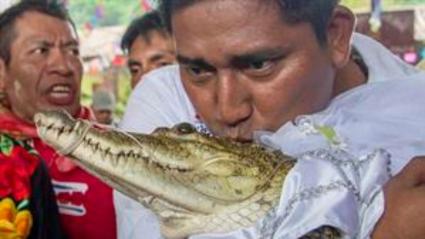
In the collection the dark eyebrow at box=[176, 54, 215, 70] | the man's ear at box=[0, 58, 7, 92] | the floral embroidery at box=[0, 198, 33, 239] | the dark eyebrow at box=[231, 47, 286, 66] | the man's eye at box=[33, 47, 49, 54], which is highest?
the dark eyebrow at box=[231, 47, 286, 66]

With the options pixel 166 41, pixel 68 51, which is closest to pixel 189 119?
pixel 68 51

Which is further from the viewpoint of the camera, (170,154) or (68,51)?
(68,51)

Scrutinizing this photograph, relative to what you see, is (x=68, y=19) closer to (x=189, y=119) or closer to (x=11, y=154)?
(x=11, y=154)

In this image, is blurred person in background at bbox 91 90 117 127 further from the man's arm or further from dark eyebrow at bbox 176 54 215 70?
the man's arm

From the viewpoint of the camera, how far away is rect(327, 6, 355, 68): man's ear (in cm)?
156

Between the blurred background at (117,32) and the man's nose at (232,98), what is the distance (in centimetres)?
478

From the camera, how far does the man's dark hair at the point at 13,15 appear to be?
144 inches

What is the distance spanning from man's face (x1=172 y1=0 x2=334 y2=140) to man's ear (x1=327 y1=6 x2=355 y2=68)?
6 cm

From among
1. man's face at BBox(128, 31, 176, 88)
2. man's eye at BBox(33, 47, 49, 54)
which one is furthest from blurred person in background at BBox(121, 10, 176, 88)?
man's eye at BBox(33, 47, 49, 54)

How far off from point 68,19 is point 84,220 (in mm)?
1063

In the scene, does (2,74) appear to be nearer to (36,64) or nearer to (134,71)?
(36,64)

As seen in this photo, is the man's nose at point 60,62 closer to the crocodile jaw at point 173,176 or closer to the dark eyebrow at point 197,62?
the dark eyebrow at point 197,62

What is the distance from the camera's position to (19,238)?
2480 millimetres

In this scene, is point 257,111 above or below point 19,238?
above
